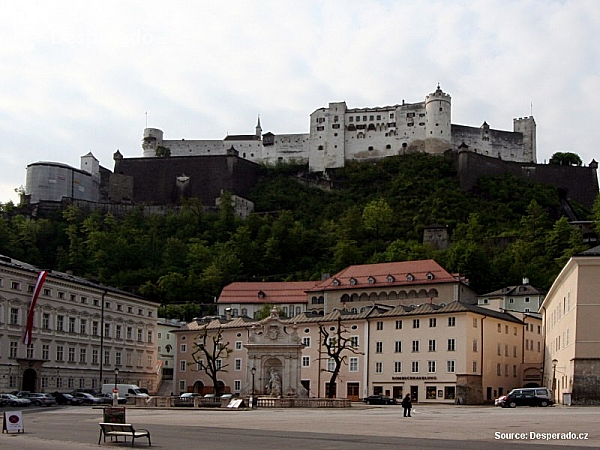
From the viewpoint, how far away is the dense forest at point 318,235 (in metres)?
112

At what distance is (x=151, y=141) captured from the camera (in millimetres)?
159750

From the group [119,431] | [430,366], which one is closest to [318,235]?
[430,366]

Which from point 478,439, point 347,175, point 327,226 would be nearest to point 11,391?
point 478,439

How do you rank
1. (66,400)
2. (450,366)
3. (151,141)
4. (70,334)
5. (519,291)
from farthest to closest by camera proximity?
1. (151,141)
2. (519,291)
3. (70,334)
4. (450,366)
5. (66,400)

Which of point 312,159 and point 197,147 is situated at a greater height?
point 197,147

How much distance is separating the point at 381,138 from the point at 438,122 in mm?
10145

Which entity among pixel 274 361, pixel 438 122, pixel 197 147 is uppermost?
pixel 438 122

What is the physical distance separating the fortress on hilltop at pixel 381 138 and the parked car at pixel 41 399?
103 m

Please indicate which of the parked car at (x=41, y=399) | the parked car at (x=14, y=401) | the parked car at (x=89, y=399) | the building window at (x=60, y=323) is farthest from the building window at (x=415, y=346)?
the parked car at (x=14, y=401)

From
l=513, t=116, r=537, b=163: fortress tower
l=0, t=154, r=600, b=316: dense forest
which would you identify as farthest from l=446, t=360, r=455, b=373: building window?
l=513, t=116, r=537, b=163: fortress tower

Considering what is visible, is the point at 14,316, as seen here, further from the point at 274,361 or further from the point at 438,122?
the point at 438,122

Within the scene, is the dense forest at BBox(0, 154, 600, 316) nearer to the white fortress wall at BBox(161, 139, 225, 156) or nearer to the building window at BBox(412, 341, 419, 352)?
the white fortress wall at BBox(161, 139, 225, 156)

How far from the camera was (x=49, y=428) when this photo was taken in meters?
28.5

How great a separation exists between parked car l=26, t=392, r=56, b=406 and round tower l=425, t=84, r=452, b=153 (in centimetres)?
10351
